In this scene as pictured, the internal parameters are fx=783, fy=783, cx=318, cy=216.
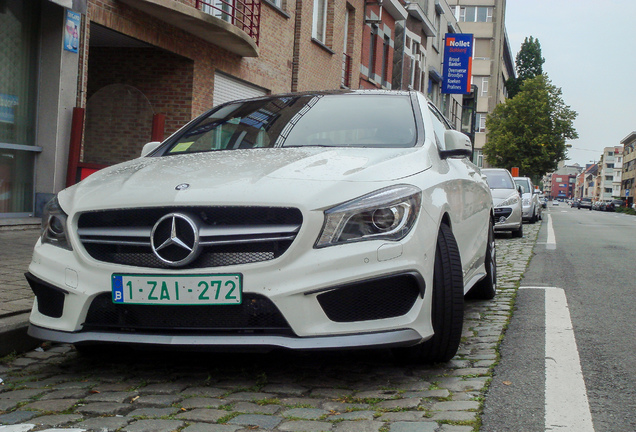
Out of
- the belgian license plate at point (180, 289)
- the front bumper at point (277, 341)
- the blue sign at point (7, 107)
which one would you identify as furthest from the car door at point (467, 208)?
the blue sign at point (7, 107)

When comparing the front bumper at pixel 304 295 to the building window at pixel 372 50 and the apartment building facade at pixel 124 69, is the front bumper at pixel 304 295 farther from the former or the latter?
the building window at pixel 372 50

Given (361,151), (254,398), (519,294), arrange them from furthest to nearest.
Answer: (519,294) < (361,151) < (254,398)

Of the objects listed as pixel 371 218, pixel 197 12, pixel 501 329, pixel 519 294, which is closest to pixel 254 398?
pixel 371 218

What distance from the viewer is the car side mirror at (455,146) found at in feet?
15.0

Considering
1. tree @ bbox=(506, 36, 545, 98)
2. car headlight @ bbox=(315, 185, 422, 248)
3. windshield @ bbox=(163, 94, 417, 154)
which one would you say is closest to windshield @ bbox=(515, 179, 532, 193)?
windshield @ bbox=(163, 94, 417, 154)

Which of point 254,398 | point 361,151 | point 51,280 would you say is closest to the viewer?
point 254,398

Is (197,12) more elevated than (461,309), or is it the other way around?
(197,12)

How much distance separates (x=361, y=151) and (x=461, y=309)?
1020 millimetres

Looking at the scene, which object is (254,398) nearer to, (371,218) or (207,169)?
(371,218)

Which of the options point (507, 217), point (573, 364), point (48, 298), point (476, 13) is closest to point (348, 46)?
point (507, 217)

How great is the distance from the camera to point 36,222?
964 centimetres

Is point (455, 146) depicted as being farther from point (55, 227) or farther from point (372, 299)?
point (55, 227)

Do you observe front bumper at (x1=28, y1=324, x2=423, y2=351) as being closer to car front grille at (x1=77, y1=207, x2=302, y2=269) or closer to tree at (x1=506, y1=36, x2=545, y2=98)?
car front grille at (x1=77, y1=207, x2=302, y2=269)

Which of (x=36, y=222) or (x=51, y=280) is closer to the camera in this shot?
(x=51, y=280)
